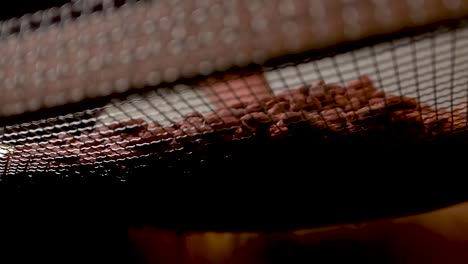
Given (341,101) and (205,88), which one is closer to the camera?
(205,88)

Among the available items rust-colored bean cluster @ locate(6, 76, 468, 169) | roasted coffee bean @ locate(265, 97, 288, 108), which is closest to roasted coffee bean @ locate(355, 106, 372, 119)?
rust-colored bean cluster @ locate(6, 76, 468, 169)

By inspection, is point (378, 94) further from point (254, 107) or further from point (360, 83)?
point (254, 107)

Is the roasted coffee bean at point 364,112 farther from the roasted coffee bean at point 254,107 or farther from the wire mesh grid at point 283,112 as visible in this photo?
the roasted coffee bean at point 254,107

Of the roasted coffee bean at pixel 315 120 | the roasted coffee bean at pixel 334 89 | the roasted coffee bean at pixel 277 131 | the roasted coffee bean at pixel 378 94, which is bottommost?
the roasted coffee bean at pixel 277 131

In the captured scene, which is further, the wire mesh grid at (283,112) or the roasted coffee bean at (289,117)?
the roasted coffee bean at (289,117)

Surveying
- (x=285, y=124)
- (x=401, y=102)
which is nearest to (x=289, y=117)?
(x=285, y=124)

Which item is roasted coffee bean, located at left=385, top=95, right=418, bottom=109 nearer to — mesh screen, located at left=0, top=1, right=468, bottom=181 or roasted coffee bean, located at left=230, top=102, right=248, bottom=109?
mesh screen, located at left=0, top=1, right=468, bottom=181

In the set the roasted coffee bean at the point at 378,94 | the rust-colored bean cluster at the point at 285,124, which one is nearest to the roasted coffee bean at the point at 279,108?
the rust-colored bean cluster at the point at 285,124

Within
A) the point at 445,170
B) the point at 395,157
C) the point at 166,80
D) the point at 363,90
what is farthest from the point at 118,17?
the point at 445,170
